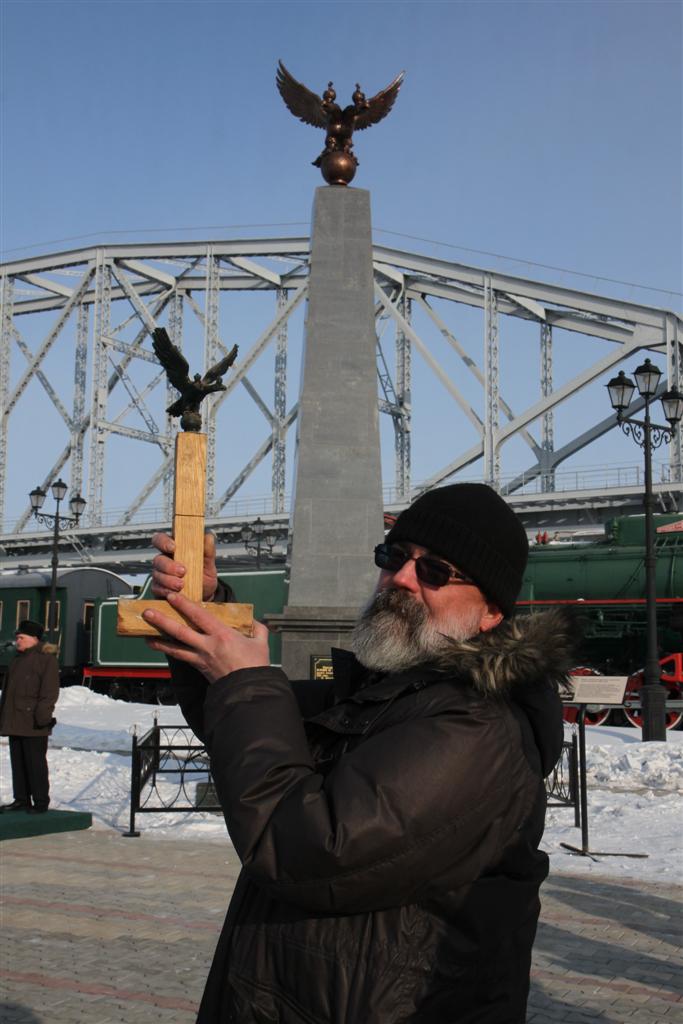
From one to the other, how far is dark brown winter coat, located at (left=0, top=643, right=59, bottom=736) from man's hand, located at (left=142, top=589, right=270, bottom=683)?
7.95m

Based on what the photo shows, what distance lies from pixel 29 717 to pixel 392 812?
835 centimetres

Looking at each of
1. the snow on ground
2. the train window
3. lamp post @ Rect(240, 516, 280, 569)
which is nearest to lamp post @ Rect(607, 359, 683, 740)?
the snow on ground

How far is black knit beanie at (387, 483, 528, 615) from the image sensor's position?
187cm

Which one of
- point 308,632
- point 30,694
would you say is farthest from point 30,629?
point 308,632

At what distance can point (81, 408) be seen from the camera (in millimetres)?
68375

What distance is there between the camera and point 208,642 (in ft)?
5.56

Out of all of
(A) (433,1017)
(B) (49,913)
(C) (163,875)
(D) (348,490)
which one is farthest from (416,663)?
(D) (348,490)

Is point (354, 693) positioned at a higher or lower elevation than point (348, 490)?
lower

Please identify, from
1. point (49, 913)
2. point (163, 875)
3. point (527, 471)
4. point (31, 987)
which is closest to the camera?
point (31, 987)

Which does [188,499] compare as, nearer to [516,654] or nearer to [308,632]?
[516,654]

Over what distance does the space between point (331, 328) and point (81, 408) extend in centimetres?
5953

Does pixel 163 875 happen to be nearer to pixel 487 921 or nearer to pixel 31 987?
pixel 31 987

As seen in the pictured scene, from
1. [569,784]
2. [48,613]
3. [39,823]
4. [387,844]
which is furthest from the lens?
[48,613]

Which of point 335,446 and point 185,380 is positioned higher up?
point 335,446
